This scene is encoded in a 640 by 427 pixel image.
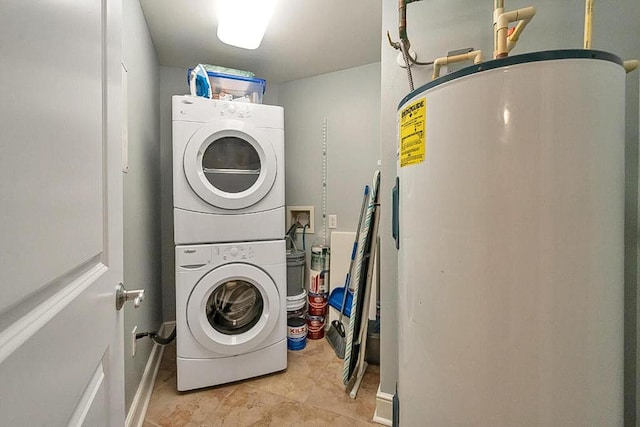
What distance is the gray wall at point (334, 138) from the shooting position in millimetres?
2277

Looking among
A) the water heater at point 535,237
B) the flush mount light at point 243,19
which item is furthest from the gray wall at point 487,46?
the flush mount light at point 243,19

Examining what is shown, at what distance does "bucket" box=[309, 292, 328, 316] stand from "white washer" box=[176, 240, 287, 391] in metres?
0.49

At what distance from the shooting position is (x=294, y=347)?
2014mm

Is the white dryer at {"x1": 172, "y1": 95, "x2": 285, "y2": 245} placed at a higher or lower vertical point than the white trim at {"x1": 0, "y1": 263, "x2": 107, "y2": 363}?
higher

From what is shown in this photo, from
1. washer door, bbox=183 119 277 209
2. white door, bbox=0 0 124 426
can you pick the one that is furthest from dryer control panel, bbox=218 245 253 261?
white door, bbox=0 0 124 426

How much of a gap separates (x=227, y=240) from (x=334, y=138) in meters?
1.30

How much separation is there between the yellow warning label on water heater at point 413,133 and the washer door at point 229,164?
996 millimetres

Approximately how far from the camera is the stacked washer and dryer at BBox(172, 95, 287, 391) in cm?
155

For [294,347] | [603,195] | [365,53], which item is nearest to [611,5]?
[603,195]

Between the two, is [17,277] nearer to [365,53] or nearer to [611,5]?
[611,5]

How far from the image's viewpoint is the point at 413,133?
0.83 m

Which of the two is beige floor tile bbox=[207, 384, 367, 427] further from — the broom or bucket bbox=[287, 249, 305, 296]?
bucket bbox=[287, 249, 305, 296]

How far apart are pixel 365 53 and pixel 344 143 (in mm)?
688

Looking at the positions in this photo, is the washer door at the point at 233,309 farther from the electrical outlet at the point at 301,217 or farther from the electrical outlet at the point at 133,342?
the electrical outlet at the point at 301,217
